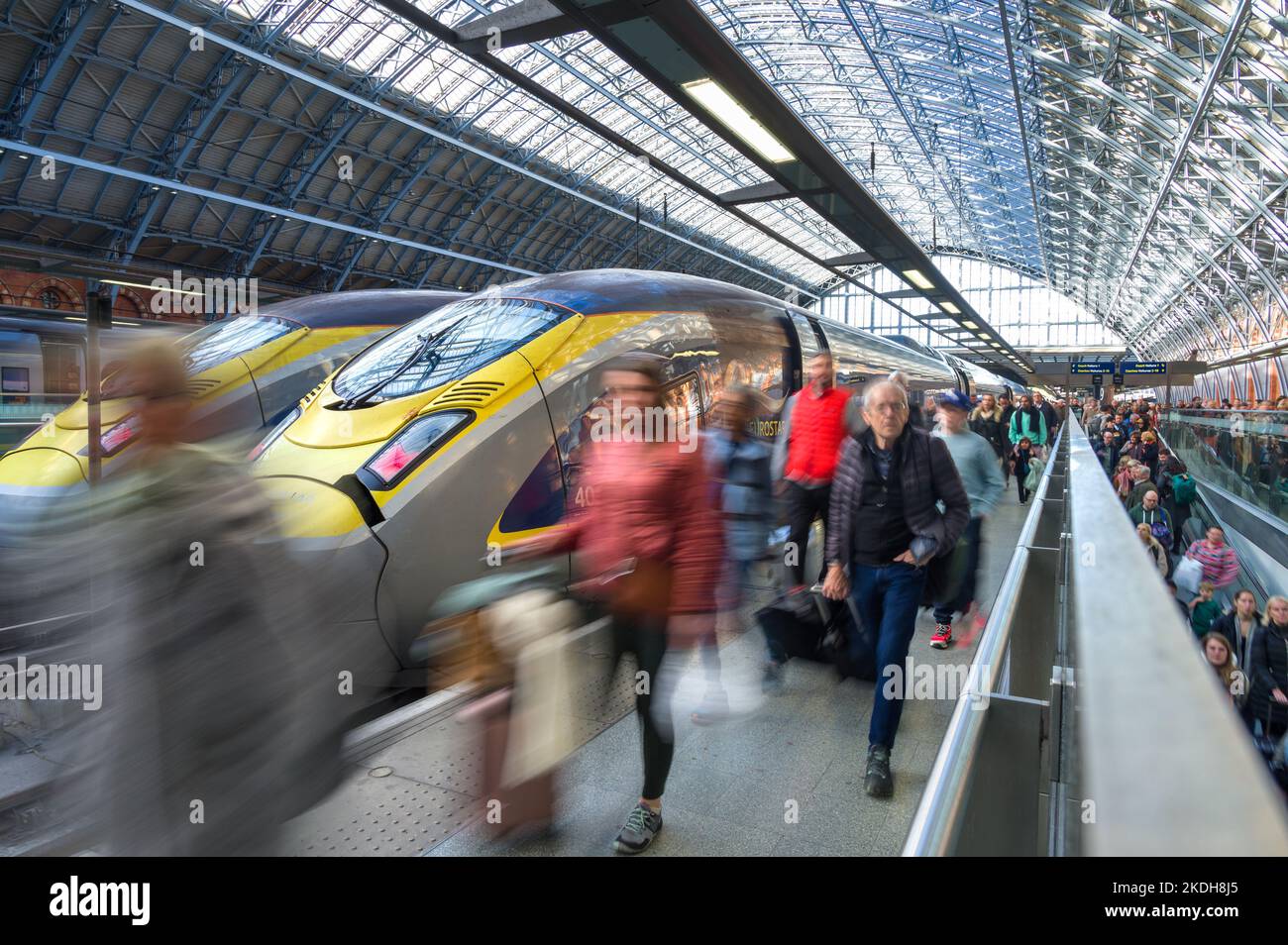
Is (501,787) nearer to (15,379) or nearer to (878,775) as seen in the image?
(878,775)

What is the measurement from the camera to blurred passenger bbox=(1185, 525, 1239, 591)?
7.43 m

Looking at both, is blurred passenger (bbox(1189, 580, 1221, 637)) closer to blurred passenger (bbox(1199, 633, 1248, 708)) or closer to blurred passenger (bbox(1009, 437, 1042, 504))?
blurred passenger (bbox(1199, 633, 1248, 708))

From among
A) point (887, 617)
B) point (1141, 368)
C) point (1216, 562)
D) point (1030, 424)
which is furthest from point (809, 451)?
point (1141, 368)

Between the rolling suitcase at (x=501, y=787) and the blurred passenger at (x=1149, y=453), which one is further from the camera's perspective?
the blurred passenger at (x=1149, y=453)

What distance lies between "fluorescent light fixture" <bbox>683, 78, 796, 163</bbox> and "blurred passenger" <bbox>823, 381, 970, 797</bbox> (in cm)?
412

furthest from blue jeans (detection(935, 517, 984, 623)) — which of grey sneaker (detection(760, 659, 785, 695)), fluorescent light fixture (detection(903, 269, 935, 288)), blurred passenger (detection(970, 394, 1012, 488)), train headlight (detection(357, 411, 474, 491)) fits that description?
fluorescent light fixture (detection(903, 269, 935, 288))

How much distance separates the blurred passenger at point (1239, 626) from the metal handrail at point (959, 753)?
4844 millimetres

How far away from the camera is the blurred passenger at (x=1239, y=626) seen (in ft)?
21.2

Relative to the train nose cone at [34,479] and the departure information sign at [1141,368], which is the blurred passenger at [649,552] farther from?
the departure information sign at [1141,368]

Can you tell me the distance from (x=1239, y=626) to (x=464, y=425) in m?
6.52

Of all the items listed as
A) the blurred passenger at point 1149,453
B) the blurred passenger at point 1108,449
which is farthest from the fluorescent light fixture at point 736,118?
the blurred passenger at point 1108,449

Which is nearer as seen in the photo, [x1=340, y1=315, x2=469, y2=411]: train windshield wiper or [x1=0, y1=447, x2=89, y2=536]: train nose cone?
[x1=340, y1=315, x2=469, y2=411]: train windshield wiper

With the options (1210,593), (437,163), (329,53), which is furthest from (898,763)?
(437,163)
